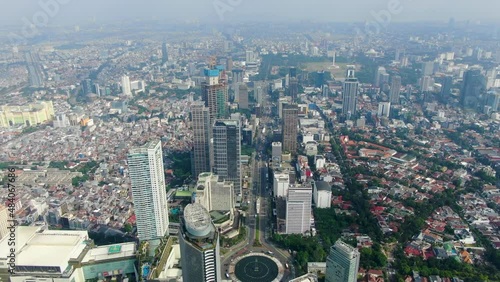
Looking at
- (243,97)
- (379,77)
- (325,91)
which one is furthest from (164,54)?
(379,77)

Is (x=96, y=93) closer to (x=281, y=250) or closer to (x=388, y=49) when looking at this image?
(x=281, y=250)

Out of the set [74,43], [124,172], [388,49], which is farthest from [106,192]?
[388,49]

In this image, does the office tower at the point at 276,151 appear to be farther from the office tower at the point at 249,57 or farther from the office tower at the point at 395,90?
the office tower at the point at 249,57

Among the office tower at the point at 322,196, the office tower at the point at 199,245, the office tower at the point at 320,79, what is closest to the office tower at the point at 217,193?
the office tower at the point at 322,196

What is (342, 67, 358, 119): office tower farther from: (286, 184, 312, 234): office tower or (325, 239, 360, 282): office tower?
(325, 239, 360, 282): office tower

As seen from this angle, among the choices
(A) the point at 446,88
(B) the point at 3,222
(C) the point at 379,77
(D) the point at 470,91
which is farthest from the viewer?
Answer: (C) the point at 379,77

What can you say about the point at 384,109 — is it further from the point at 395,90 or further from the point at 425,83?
the point at 425,83

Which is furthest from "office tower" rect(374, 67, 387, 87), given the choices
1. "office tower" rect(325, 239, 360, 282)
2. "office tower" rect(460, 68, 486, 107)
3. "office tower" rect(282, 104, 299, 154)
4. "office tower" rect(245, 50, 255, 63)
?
"office tower" rect(325, 239, 360, 282)
